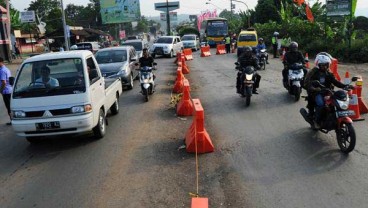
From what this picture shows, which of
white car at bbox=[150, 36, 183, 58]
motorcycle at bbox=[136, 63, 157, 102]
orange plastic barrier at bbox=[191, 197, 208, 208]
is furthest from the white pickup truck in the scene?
white car at bbox=[150, 36, 183, 58]

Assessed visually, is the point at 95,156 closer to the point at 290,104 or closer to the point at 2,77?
the point at 2,77

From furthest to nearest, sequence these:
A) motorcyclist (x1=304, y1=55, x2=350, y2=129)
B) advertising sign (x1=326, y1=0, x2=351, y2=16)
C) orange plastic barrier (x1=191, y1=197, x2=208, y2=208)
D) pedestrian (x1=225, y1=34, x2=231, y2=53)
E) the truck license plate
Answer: pedestrian (x1=225, y1=34, x2=231, y2=53)
advertising sign (x1=326, y1=0, x2=351, y2=16)
motorcyclist (x1=304, y1=55, x2=350, y2=129)
the truck license plate
orange plastic barrier (x1=191, y1=197, x2=208, y2=208)

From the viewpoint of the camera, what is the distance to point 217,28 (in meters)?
46.3

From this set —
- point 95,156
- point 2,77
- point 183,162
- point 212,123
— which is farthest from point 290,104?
point 2,77

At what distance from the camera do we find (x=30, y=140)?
8500 mm

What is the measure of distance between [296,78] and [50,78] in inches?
282

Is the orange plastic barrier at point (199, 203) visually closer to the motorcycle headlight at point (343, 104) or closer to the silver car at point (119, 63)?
the motorcycle headlight at point (343, 104)

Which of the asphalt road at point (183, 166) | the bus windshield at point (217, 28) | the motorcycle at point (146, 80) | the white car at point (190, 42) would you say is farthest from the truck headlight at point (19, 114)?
the bus windshield at point (217, 28)

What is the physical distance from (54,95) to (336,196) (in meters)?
5.45

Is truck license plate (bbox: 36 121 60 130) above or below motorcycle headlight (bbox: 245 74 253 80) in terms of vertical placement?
below

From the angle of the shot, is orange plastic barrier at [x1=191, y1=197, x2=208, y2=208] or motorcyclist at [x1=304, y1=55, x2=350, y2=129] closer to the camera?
orange plastic barrier at [x1=191, y1=197, x2=208, y2=208]

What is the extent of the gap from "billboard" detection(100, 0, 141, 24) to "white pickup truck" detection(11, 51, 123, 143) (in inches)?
2174

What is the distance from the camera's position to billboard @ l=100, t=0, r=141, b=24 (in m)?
61.8

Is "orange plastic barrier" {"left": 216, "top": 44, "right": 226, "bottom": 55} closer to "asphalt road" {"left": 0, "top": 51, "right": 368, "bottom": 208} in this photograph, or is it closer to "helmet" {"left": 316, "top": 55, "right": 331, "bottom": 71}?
"asphalt road" {"left": 0, "top": 51, "right": 368, "bottom": 208}
